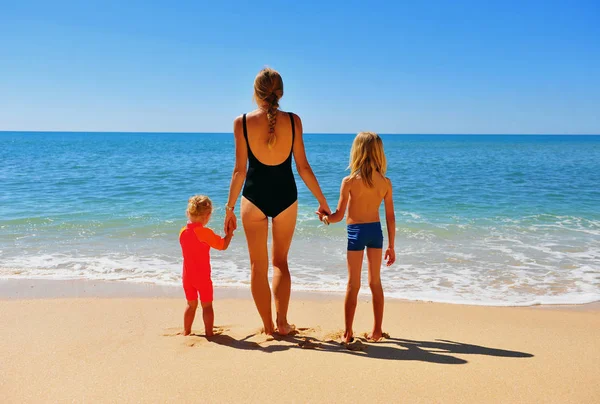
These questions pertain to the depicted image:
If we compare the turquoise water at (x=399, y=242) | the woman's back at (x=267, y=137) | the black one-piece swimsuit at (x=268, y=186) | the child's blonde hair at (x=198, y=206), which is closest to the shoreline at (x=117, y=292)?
the turquoise water at (x=399, y=242)

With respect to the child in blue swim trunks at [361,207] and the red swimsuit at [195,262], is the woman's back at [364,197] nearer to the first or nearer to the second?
the child in blue swim trunks at [361,207]

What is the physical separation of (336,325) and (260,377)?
5.32 feet

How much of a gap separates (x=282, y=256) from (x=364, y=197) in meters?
0.83

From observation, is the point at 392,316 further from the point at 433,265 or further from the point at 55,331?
the point at 55,331

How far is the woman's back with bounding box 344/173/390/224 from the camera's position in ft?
12.5

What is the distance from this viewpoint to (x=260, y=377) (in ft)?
10.0

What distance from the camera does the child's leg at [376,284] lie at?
3861 millimetres

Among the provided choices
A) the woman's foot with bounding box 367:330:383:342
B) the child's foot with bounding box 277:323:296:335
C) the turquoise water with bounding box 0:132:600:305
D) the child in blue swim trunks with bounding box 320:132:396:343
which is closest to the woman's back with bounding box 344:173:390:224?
the child in blue swim trunks with bounding box 320:132:396:343

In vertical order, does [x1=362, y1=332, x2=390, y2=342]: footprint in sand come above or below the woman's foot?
below

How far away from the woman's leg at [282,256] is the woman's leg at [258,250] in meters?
0.09

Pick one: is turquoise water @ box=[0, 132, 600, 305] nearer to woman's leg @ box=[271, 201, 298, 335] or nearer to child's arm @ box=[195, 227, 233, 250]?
woman's leg @ box=[271, 201, 298, 335]

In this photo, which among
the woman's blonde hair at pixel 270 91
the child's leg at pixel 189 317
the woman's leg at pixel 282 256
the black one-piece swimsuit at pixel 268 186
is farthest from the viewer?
the child's leg at pixel 189 317

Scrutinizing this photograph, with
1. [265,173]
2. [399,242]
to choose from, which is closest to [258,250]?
[265,173]

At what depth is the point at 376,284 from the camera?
12.8 feet
